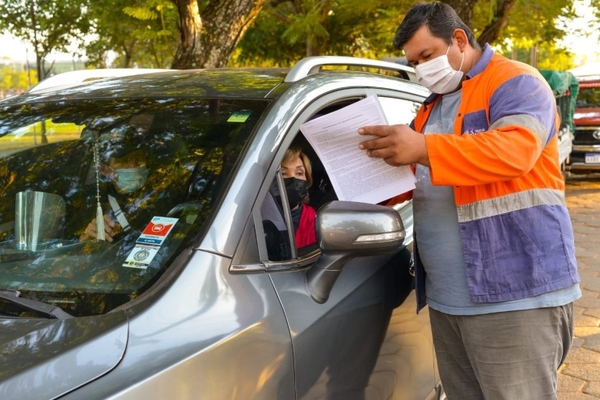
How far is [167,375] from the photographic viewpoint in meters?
1.67

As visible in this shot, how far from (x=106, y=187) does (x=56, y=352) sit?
3.23ft

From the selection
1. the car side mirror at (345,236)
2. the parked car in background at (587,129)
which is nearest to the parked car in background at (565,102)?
the parked car in background at (587,129)

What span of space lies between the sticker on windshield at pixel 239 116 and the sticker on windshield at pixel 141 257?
56 centimetres

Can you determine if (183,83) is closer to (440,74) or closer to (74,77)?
Result: (74,77)

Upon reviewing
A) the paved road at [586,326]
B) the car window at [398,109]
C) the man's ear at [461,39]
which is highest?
the man's ear at [461,39]

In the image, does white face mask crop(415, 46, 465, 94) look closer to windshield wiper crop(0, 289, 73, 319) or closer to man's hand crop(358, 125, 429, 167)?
man's hand crop(358, 125, 429, 167)

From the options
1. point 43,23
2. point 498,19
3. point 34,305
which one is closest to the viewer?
point 34,305

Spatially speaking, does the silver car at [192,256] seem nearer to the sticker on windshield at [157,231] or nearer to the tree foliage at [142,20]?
the sticker on windshield at [157,231]

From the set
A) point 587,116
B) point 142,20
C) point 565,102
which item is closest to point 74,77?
point 142,20

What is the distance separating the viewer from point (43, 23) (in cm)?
1708

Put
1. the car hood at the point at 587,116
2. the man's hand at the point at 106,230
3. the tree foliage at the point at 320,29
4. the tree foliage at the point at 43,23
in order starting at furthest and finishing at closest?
the tree foliage at the point at 43,23, the car hood at the point at 587,116, the tree foliage at the point at 320,29, the man's hand at the point at 106,230

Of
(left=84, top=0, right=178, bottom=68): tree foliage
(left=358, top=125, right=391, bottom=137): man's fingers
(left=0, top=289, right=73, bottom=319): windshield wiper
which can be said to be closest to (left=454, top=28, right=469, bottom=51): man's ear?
→ (left=358, top=125, right=391, bottom=137): man's fingers

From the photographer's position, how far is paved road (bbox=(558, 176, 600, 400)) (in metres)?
4.59

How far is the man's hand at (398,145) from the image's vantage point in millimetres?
2213
